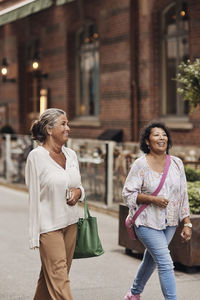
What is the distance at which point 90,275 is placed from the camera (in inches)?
292

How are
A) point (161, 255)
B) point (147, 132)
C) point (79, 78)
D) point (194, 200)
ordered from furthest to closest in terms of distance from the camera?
point (79, 78)
point (194, 200)
point (147, 132)
point (161, 255)

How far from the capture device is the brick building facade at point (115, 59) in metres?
16.2

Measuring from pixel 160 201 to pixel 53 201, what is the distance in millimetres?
1029

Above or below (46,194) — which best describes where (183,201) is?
below

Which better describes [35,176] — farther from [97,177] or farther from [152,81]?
[152,81]

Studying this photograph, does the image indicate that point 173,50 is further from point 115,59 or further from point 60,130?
point 60,130

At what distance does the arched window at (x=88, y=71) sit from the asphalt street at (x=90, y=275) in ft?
31.8

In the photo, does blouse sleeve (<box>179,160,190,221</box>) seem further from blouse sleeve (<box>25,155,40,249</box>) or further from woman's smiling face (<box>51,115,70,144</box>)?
blouse sleeve (<box>25,155,40,249</box>)

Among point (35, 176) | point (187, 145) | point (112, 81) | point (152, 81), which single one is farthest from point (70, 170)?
point (112, 81)

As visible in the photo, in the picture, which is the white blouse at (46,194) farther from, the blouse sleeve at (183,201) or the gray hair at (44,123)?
the blouse sleeve at (183,201)

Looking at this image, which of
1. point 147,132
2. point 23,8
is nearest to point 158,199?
point 147,132

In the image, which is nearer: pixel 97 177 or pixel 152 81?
pixel 97 177

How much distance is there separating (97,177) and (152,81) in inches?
167

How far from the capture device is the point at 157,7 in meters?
16.5
